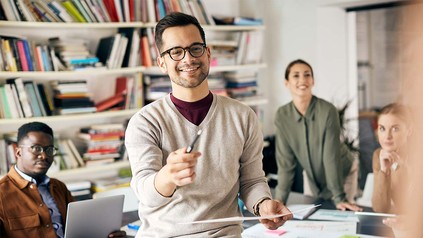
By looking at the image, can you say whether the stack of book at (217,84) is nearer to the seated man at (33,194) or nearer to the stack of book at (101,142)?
the stack of book at (101,142)

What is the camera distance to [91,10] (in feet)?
13.6

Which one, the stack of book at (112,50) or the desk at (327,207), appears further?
the stack of book at (112,50)

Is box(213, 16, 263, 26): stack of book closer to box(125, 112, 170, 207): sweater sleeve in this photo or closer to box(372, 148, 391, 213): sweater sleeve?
box(372, 148, 391, 213): sweater sleeve

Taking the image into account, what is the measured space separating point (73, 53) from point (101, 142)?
2.29 feet

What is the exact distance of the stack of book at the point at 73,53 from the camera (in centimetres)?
400

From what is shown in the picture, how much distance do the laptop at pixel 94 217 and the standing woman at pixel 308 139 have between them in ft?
3.75

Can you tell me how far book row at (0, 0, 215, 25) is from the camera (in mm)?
3819

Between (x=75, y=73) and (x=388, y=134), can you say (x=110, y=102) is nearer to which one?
(x=75, y=73)

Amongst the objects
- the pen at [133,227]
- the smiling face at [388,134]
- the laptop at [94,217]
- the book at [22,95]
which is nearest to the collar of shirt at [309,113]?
the smiling face at [388,134]

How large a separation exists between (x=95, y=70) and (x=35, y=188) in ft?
5.31

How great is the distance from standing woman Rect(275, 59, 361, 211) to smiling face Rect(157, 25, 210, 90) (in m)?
1.69

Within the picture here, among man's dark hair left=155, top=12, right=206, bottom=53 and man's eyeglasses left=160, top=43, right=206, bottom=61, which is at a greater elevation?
man's dark hair left=155, top=12, right=206, bottom=53

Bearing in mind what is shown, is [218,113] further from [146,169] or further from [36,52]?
[36,52]

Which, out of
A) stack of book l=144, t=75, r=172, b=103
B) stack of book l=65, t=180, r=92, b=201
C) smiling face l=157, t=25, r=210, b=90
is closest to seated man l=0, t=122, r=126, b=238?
smiling face l=157, t=25, r=210, b=90
